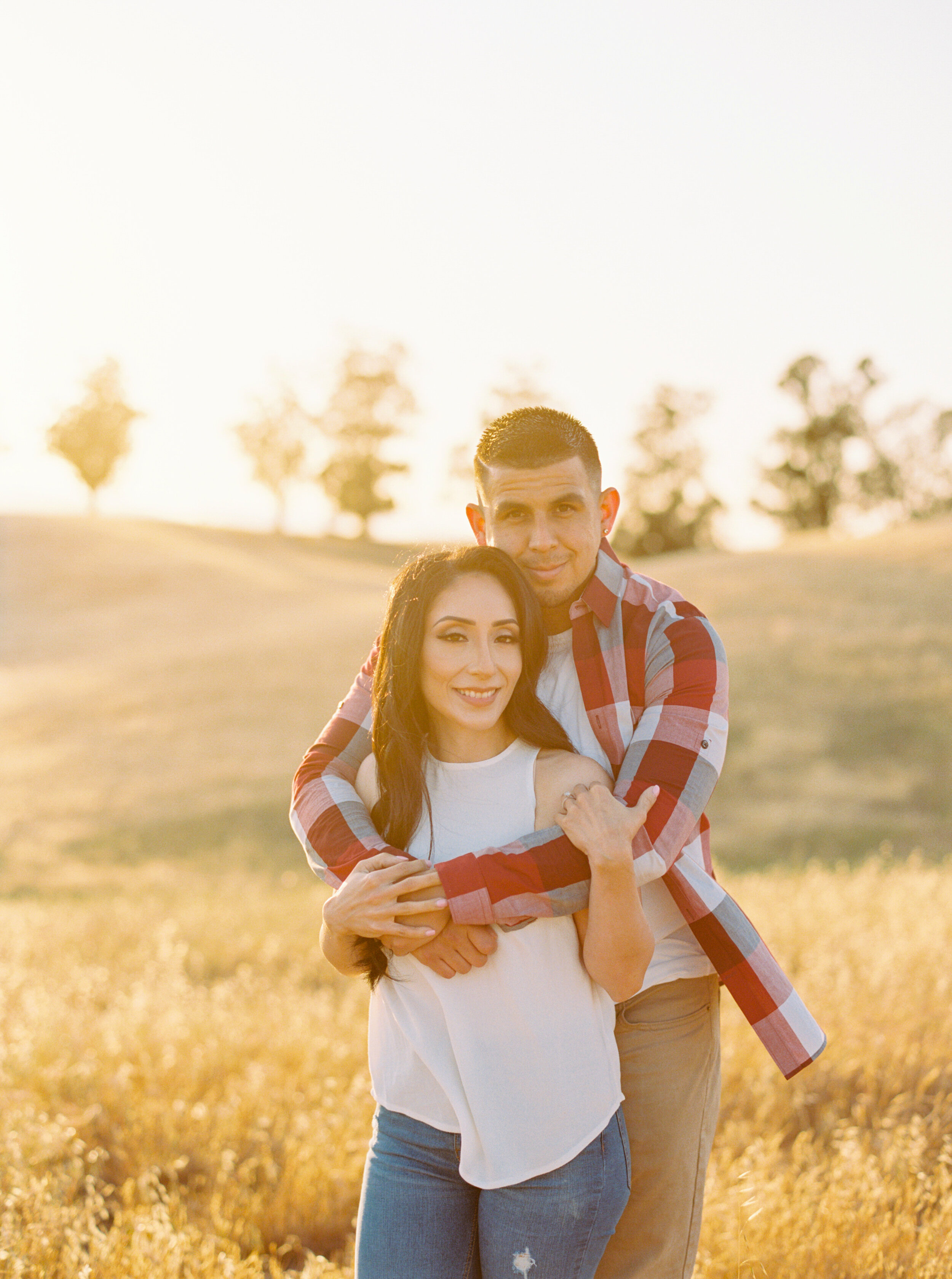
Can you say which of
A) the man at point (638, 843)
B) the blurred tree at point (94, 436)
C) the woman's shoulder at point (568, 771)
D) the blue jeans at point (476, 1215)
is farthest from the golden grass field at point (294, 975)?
the blurred tree at point (94, 436)

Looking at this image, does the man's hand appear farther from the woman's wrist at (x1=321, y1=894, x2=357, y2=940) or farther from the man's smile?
the man's smile

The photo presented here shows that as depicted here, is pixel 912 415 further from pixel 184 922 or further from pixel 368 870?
pixel 368 870

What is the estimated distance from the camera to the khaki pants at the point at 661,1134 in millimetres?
2658

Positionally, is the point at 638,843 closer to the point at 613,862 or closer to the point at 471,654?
the point at 613,862

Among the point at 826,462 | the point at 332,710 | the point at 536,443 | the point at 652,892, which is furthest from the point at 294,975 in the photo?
the point at 826,462

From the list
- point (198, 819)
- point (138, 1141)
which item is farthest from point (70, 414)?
point (138, 1141)

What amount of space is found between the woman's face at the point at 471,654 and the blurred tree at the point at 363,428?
74283 mm

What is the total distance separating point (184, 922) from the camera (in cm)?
963

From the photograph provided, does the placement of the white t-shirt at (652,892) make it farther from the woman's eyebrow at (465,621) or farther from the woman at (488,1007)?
the woman's eyebrow at (465,621)

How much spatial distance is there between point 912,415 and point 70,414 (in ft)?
211

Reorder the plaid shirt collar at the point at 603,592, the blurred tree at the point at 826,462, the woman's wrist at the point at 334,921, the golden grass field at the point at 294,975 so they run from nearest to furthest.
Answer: the woman's wrist at the point at 334,921 → the plaid shirt collar at the point at 603,592 → the golden grass field at the point at 294,975 → the blurred tree at the point at 826,462

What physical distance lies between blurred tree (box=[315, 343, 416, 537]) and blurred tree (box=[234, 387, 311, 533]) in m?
2.09

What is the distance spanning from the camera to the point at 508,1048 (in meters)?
2.40

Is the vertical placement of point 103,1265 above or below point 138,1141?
above
